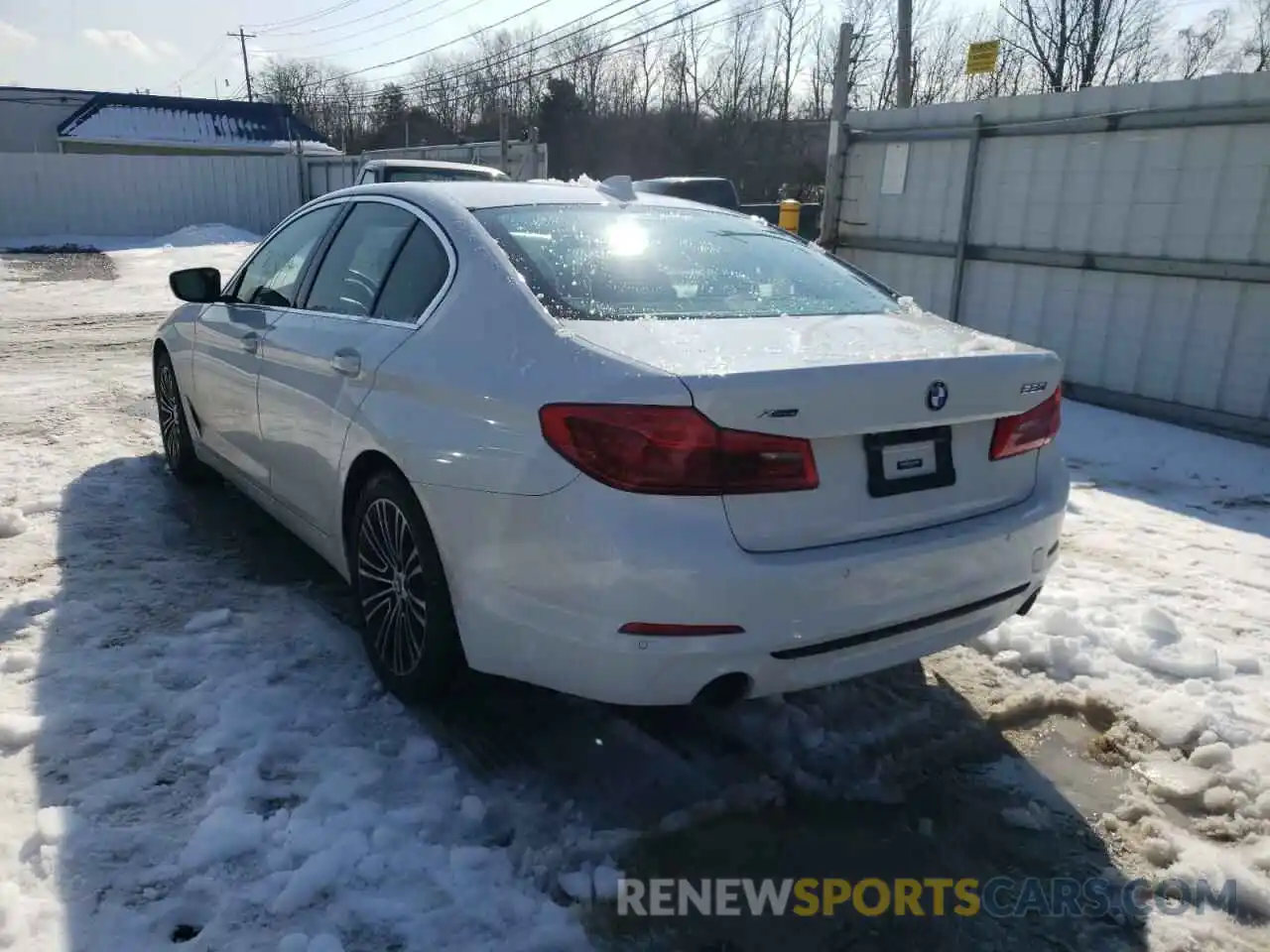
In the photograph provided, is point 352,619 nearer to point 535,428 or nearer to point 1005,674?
point 535,428

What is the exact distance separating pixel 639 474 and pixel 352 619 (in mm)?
1954

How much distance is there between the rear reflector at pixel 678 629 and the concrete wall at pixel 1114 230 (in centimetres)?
604

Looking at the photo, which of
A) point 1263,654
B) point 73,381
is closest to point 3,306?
point 73,381

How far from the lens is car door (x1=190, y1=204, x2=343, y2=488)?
154 inches

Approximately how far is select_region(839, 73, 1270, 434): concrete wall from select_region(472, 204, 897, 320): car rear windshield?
4.59 meters

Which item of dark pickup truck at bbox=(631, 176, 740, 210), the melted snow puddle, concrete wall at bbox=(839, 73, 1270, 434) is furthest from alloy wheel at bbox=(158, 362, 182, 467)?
dark pickup truck at bbox=(631, 176, 740, 210)

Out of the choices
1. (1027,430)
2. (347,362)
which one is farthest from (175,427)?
(1027,430)

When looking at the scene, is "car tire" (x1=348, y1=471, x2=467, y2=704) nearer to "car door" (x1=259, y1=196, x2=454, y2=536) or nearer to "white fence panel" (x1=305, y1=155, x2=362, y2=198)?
"car door" (x1=259, y1=196, x2=454, y2=536)

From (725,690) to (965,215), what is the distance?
7225 millimetres

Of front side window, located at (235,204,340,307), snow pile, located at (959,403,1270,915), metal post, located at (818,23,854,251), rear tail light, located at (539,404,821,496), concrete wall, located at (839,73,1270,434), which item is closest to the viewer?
rear tail light, located at (539,404,821,496)

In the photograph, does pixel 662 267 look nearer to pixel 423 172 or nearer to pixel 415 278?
pixel 415 278

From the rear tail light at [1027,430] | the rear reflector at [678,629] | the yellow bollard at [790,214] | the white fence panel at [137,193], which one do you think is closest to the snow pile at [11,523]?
the rear reflector at [678,629]

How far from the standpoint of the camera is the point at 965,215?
8.40 meters

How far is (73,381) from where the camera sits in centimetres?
789
